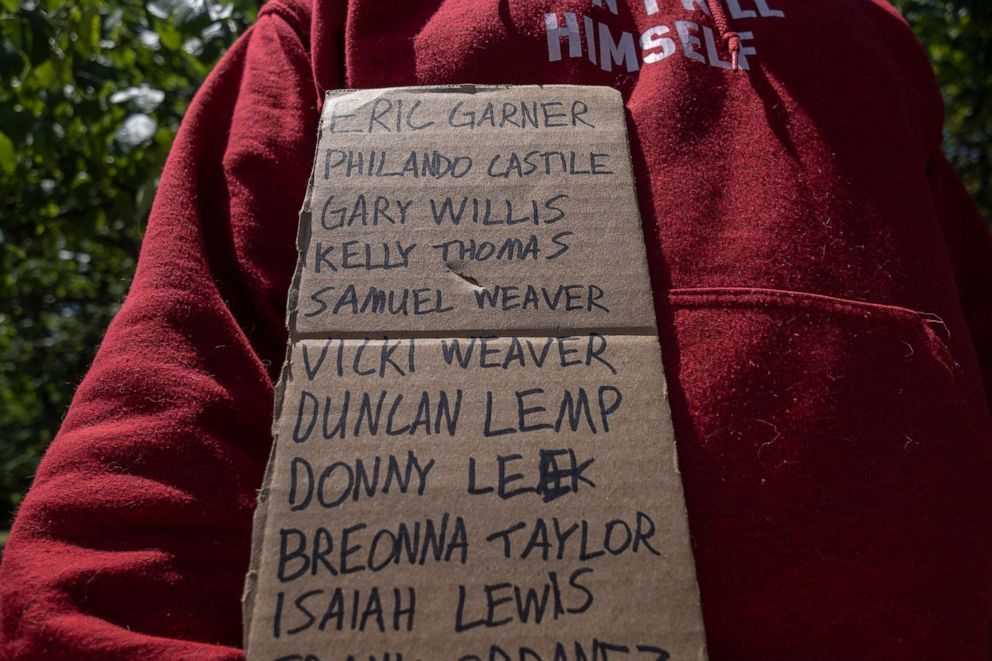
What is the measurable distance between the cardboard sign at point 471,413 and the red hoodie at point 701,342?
7cm

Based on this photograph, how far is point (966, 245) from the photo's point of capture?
1.11 m

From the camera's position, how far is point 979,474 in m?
0.77

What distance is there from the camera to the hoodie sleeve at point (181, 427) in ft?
2.14

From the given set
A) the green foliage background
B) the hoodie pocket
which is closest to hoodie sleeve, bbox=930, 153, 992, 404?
the hoodie pocket

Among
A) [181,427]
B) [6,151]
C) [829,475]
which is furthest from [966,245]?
[6,151]

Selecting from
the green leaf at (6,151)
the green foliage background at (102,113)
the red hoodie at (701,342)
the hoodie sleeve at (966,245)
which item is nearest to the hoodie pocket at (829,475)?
the red hoodie at (701,342)

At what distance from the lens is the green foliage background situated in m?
1.64

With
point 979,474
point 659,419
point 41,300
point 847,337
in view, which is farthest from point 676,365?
point 41,300

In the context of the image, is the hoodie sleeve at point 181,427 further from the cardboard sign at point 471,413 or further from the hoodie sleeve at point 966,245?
the hoodie sleeve at point 966,245

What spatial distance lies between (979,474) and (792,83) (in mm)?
474

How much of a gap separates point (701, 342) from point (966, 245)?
61 centimetres

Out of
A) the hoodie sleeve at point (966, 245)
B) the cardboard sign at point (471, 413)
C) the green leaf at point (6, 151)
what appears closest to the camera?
the cardboard sign at point (471, 413)

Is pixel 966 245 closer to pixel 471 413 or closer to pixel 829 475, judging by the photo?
pixel 829 475

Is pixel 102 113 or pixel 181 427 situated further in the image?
pixel 102 113
